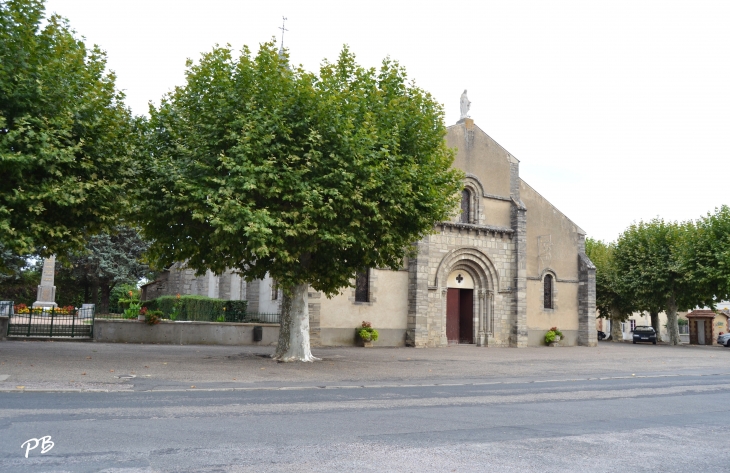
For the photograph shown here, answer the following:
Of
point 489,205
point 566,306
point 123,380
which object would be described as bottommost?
point 123,380

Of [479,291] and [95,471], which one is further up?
[479,291]

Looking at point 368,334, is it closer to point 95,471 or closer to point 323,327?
point 323,327

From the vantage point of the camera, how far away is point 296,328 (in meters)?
17.6

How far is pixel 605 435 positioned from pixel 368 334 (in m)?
18.1

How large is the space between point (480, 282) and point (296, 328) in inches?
585

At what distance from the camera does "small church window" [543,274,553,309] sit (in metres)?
32.7

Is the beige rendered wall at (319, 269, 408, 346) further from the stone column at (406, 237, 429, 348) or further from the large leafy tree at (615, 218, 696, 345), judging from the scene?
the large leafy tree at (615, 218, 696, 345)

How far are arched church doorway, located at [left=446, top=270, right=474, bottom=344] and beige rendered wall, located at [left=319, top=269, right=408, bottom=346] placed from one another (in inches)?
129

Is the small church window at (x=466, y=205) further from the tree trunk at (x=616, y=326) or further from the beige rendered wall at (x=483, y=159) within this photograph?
the tree trunk at (x=616, y=326)

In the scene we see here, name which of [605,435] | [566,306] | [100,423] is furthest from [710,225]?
[100,423]

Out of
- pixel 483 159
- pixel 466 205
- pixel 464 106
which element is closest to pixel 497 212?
pixel 466 205

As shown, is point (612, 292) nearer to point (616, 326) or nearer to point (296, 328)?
point (616, 326)

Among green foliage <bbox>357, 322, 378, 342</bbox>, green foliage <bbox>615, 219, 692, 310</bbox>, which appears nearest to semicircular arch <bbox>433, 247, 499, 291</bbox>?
green foliage <bbox>357, 322, 378, 342</bbox>

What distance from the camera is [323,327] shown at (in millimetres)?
25453
